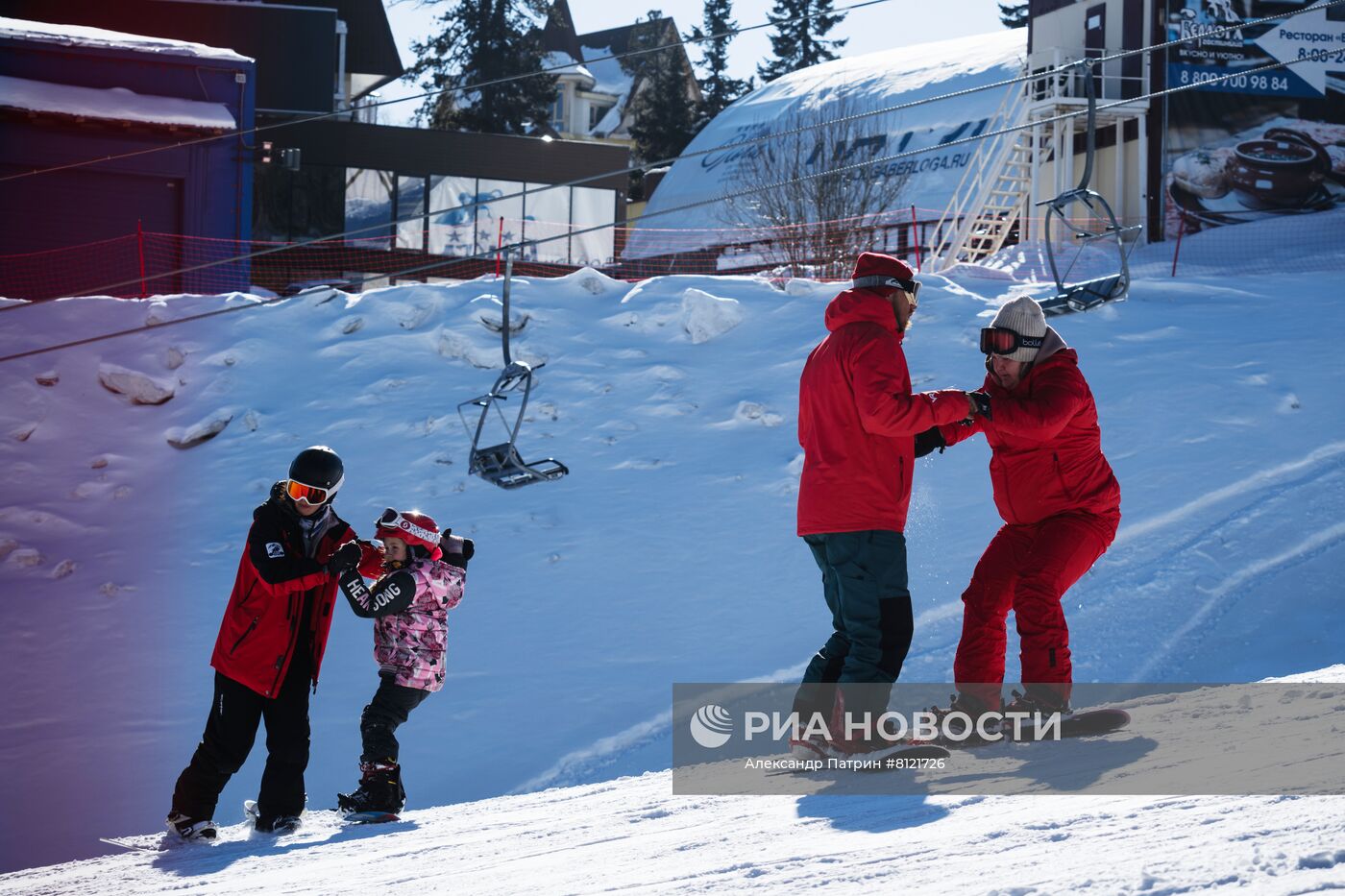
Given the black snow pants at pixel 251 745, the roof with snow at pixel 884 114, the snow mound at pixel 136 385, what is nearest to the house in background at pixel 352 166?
the roof with snow at pixel 884 114

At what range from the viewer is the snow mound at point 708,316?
48.1 feet

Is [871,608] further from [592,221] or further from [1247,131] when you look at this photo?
[592,221]

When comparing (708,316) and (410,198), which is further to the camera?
(410,198)

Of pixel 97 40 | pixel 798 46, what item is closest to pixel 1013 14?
pixel 798 46

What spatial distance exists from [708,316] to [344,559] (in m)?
10.3

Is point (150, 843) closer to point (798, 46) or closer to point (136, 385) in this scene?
point (136, 385)

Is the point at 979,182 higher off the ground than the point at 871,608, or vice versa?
the point at 979,182

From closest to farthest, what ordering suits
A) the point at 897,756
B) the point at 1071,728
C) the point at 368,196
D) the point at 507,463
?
the point at 897,756
the point at 1071,728
the point at 507,463
the point at 368,196

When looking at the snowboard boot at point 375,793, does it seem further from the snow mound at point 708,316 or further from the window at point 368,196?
the window at point 368,196

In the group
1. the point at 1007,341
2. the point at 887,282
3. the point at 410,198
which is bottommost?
the point at 1007,341

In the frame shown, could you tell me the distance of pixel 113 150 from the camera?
70.0 ft

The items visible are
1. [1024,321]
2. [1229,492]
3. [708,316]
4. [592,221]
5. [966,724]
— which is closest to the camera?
[966,724]

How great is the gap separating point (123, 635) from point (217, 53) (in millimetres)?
14784

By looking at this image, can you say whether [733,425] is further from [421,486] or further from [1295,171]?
[1295,171]
